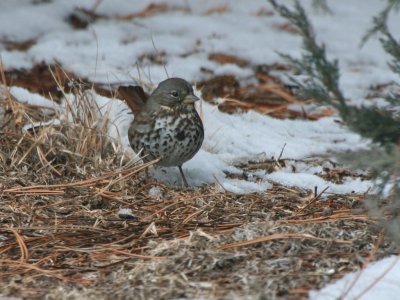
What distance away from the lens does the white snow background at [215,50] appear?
6.21 metres

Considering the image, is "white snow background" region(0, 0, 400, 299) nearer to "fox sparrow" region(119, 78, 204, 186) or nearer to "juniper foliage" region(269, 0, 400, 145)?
"fox sparrow" region(119, 78, 204, 186)

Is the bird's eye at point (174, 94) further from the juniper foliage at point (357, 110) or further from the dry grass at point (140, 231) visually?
the juniper foliage at point (357, 110)

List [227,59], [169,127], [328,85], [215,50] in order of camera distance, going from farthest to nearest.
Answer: [215,50] < [227,59] < [169,127] < [328,85]

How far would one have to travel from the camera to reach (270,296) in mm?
3371

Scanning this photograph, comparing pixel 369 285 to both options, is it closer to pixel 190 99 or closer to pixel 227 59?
pixel 190 99

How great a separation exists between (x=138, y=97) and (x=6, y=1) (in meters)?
3.36

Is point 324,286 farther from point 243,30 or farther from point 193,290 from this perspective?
point 243,30

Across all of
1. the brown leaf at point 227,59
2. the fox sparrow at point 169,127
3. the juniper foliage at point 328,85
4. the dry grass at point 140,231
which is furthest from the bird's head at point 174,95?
the juniper foliage at point 328,85

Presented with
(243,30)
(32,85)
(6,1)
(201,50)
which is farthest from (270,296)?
(6,1)

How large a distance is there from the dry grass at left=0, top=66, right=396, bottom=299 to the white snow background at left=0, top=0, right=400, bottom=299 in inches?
20.9

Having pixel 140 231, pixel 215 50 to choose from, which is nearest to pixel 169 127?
pixel 140 231

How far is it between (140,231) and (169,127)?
1.78 m

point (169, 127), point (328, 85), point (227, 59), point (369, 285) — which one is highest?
point (227, 59)

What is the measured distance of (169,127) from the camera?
19.5 feet
